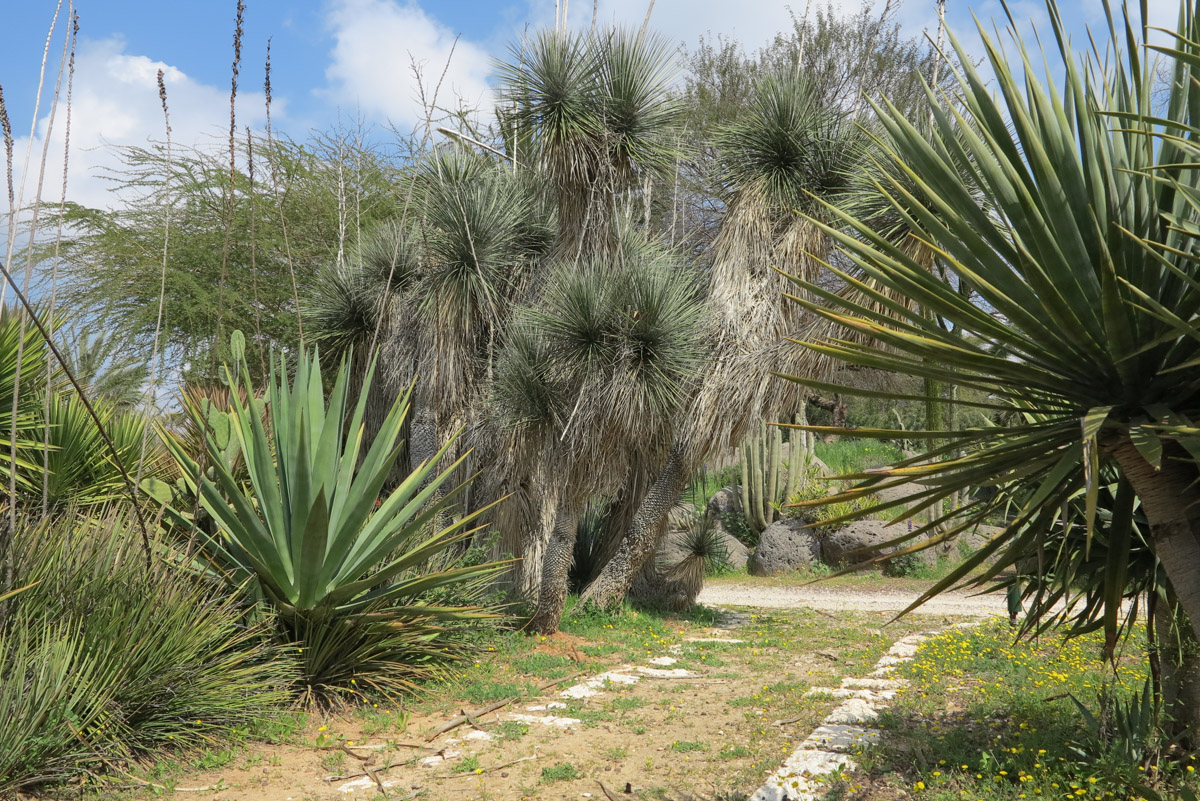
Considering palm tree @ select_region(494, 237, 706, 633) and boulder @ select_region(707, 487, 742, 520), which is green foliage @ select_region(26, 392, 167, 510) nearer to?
palm tree @ select_region(494, 237, 706, 633)

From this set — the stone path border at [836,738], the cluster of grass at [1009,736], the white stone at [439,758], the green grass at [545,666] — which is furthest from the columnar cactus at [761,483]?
the white stone at [439,758]

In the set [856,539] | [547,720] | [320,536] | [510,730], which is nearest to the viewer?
[320,536]

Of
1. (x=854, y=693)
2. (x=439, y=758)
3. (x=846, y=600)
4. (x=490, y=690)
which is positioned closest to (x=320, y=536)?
(x=439, y=758)

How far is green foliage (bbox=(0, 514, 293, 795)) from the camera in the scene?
3.96 metres

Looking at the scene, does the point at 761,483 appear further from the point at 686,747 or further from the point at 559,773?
the point at 559,773

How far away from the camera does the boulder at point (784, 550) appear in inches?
647

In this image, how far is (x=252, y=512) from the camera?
17.9 feet

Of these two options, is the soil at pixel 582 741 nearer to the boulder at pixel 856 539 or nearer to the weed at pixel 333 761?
the weed at pixel 333 761

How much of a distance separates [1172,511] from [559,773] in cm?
343

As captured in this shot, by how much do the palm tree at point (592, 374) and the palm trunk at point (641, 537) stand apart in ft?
2.10

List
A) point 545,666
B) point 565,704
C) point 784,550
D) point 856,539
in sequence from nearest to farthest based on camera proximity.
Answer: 1. point 565,704
2. point 545,666
3. point 856,539
4. point 784,550

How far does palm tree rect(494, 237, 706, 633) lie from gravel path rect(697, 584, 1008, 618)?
171 inches

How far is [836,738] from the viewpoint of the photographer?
5.22 meters

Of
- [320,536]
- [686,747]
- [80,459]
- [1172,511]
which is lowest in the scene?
[686,747]
